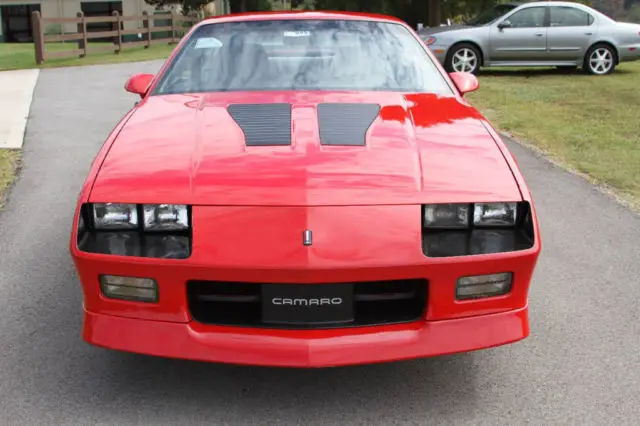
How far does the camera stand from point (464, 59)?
1596 centimetres

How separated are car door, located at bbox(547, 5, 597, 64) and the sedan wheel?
1.55m

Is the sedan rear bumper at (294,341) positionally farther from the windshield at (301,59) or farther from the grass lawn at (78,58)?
the grass lawn at (78,58)

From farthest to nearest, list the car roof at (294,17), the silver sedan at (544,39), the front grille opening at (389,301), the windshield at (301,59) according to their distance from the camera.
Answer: the silver sedan at (544,39), the car roof at (294,17), the windshield at (301,59), the front grille opening at (389,301)

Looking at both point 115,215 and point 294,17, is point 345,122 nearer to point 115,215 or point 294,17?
point 115,215

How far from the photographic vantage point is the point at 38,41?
767 inches

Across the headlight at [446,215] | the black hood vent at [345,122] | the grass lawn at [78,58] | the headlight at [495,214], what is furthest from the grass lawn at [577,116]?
the grass lawn at [78,58]

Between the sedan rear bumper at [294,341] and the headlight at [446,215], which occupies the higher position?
the headlight at [446,215]

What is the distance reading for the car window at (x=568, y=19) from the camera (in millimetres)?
16359

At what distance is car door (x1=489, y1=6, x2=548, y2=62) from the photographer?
16109mm

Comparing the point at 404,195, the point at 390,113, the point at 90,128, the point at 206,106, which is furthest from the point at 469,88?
the point at 90,128

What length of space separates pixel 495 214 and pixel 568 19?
47.9 feet

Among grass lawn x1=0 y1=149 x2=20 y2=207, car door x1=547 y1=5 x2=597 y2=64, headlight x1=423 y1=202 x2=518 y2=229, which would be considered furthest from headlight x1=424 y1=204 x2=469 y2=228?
car door x1=547 y1=5 x2=597 y2=64

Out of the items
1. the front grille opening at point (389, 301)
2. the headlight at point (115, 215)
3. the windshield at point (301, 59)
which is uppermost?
the windshield at point (301, 59)

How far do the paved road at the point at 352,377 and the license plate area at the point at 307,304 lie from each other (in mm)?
366
